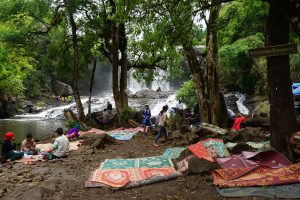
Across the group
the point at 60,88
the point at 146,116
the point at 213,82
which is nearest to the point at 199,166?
the point at 213,82

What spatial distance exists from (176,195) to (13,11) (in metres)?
16.0

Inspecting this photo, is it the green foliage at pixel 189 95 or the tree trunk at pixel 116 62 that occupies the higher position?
the tree trunk at pixel 116 62

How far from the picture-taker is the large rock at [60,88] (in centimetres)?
4866

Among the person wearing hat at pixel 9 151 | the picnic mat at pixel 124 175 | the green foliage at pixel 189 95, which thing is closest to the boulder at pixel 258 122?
the picnic mat at pixel 124 175

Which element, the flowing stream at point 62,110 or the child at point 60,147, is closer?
the child at point 60,147

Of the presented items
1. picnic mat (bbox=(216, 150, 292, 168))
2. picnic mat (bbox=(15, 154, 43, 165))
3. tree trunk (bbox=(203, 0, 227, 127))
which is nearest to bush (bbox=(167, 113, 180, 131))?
tree trunk (bbox=(203, 0, 227, 127))

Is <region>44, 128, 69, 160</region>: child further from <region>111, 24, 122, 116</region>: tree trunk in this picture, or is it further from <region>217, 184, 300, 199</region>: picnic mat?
<region>111, 24, 122, 116</region>: tree trunk

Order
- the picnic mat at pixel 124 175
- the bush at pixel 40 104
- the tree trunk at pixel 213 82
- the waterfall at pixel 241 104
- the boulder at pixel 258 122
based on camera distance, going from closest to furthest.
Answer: the picnic mat at pixel 124 175
the boulder at pixel 258 122
the tree trunk at pixel 213 82
the waterfall at pixel 241 104
the bush at pixel 40 104

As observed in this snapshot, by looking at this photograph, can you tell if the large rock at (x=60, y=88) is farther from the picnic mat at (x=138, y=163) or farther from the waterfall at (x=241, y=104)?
the picnic mat at (x=138, y=163)

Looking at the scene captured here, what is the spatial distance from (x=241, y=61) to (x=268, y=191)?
2448 cm

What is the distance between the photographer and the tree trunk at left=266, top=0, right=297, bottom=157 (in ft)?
25.1

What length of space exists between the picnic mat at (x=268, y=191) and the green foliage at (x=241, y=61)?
21872 mm

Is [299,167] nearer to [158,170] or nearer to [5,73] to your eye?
[158,170]

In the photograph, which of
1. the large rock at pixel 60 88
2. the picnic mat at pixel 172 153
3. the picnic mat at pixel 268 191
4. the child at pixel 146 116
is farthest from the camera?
the large rock at pixel 60 88
